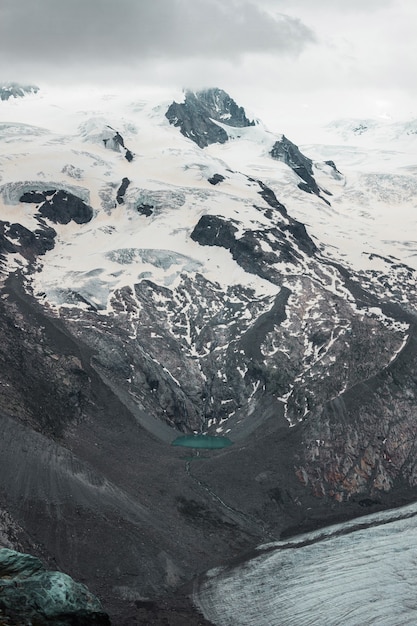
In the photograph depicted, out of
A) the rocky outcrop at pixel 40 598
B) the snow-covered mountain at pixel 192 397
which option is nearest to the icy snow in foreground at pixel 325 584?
the snow-covered mountain at pixel 192 397

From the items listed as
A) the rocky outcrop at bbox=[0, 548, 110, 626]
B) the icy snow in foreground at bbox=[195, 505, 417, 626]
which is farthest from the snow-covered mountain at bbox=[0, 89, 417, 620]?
the rocky outcrop at bbox=[0, 548, 110, 626]

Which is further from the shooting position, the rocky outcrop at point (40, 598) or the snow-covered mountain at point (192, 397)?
the snow-covered mountain at point (192, 397)

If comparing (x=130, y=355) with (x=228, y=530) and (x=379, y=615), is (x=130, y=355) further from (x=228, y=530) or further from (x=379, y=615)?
(x=379, y=615)

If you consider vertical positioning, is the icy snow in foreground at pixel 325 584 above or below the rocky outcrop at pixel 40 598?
below

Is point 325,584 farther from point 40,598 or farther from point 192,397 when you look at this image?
point 192,397

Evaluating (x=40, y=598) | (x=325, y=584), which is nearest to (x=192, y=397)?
(x=325, y=584)

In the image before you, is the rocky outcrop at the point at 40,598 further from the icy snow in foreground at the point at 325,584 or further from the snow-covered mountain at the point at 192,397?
the snow-covered mountain at the point at 192,397
